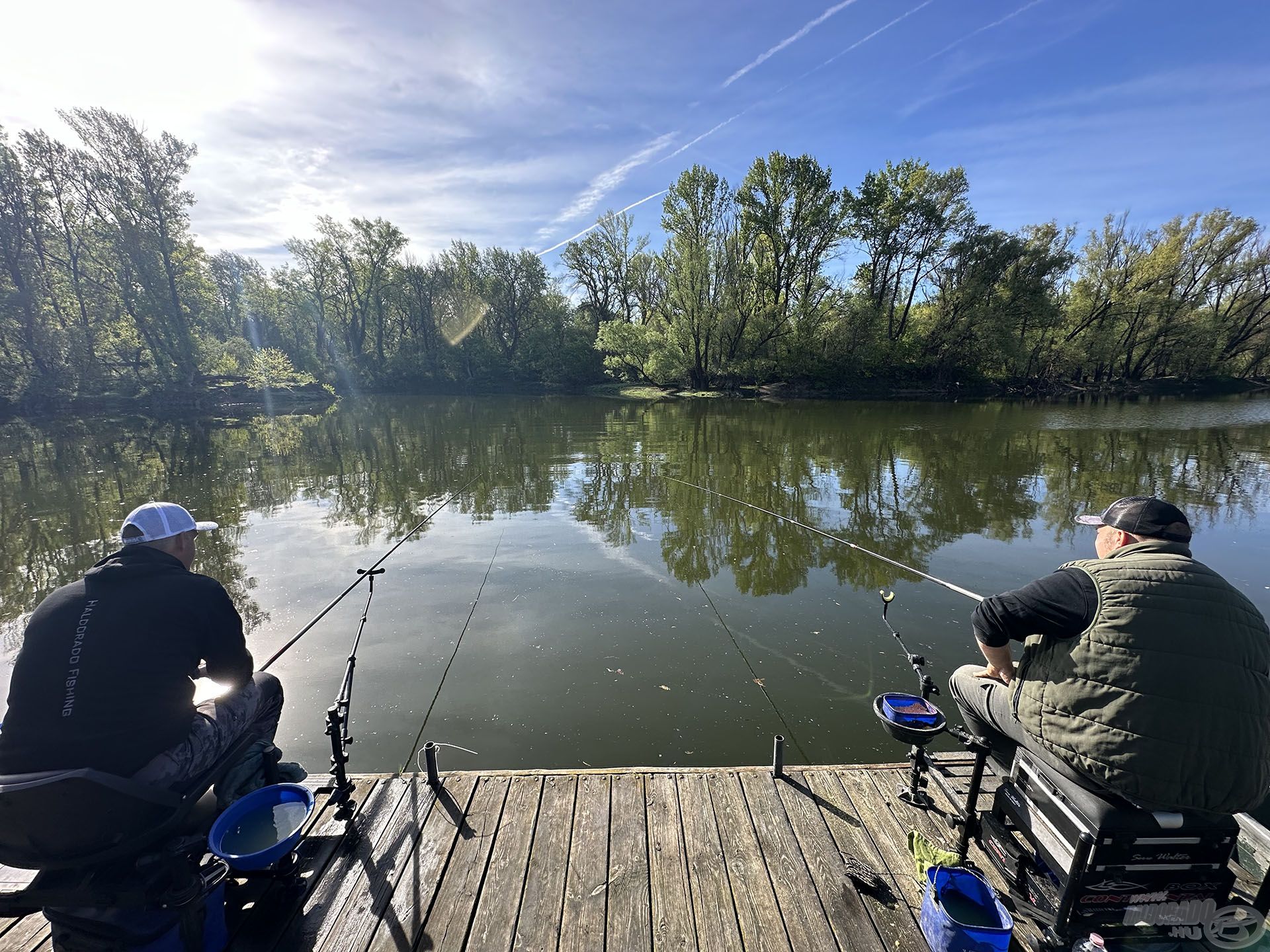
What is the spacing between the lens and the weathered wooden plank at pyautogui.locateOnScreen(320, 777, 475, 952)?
2467 millimetres

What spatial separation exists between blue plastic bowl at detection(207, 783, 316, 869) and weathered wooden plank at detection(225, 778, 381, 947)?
0.16m

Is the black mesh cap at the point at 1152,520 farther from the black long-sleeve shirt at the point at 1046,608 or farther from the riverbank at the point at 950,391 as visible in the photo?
the riverbank at the point at 950,391

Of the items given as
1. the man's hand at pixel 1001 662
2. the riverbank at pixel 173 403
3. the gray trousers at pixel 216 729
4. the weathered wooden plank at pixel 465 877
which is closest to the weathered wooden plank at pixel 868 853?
the man's hand at pixel 1001 662

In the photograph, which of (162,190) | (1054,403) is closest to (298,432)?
(162,190)

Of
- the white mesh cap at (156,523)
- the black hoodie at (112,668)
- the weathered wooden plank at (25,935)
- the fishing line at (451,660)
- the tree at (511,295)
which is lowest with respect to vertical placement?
the fishing line at (451,660)

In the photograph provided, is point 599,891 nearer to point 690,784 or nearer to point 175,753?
point 690,784

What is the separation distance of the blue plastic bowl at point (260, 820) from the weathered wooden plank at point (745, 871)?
2.03 metres

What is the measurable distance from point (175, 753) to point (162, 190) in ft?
140

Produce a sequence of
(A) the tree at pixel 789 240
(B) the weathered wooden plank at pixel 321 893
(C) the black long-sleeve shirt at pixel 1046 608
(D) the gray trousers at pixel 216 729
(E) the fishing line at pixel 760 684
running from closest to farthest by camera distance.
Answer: (C) the black long-sleeve shirt at pixel 1046 608
(D) the gray trousers at pixel 216 729
(B) the weathered wooden plank at pixel 321 893
(E) the fishing line at pixel 760 684
(A) the tree at pixel 789 240

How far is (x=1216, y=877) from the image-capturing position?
6.72ft

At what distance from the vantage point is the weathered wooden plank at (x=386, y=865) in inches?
97.1

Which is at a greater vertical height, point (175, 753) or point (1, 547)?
point (175, 753)

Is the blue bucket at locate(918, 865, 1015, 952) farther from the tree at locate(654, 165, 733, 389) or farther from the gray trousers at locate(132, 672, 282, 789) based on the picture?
the tree at locate(654, 165, 733, 389)

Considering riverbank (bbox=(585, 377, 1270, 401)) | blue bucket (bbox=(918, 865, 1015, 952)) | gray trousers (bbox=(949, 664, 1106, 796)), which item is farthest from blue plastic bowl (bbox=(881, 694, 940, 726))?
riverbank (bbox=(585, 377, 1270, 401))
